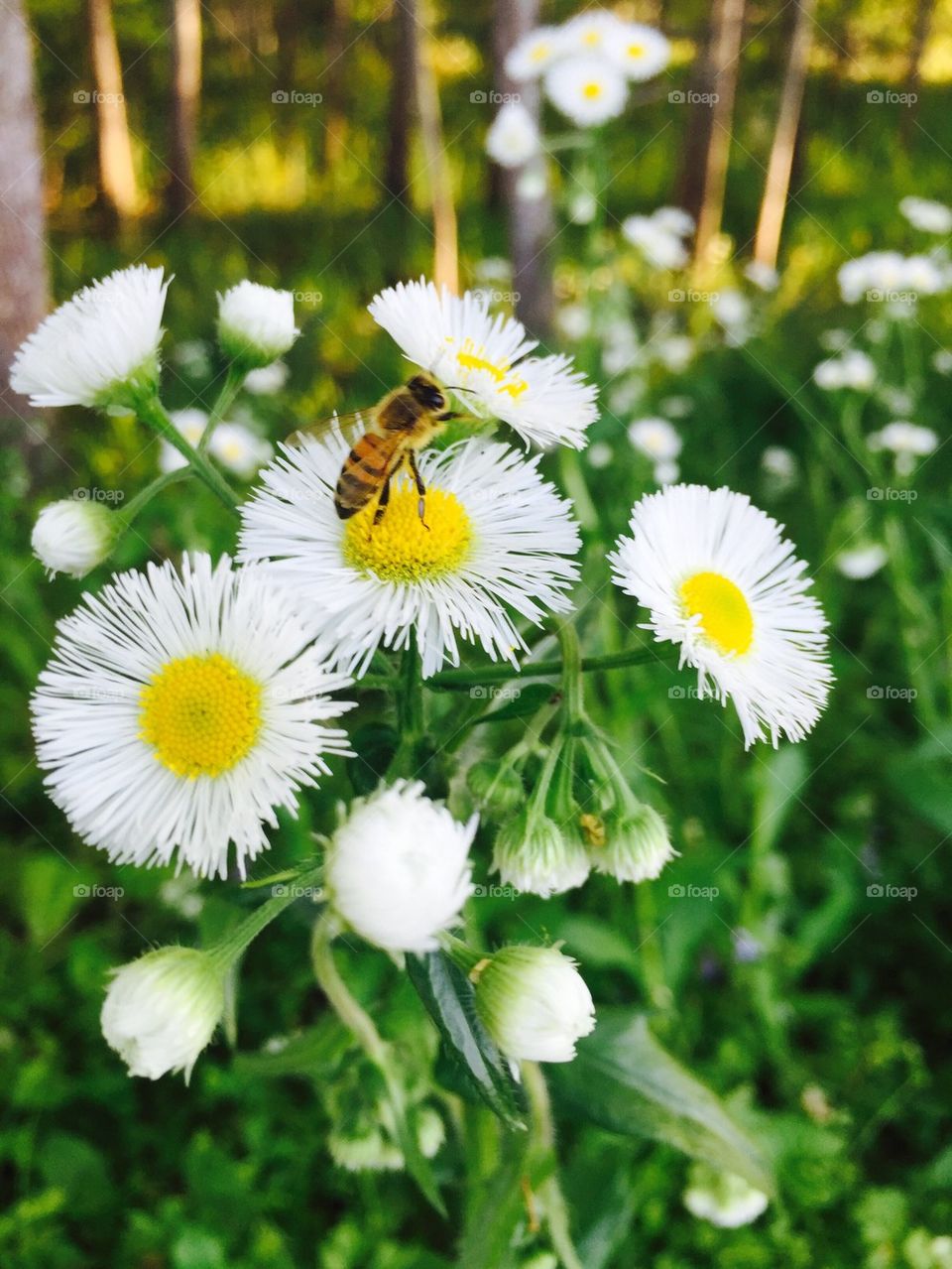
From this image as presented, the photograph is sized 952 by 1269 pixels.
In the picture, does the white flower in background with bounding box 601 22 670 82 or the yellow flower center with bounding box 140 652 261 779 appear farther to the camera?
the white flower in background with bounding box 601 22 670 82

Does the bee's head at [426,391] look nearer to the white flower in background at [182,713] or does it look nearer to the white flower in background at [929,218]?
the white flower in background at [182,713]

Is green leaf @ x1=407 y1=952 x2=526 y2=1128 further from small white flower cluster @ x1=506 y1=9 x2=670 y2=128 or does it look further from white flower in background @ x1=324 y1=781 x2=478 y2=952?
small white flower cluster @ x1=506 y1=9 x2=670 y2=128

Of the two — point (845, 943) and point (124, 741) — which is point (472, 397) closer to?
point (124, 741)

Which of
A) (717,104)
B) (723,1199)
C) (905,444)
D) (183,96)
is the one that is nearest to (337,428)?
(723,1199)

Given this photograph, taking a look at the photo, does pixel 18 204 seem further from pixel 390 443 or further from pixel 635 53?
pixel 390 443

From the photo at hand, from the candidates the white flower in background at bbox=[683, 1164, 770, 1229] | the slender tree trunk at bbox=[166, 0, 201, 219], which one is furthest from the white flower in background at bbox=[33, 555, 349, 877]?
the slender tree trunk at bbox=[166, 0, 201, 219]
